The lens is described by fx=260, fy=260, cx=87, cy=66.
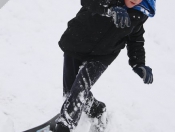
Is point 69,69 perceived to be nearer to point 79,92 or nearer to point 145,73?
point 79,92

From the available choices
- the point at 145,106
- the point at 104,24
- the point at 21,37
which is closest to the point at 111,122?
the point at 145,106

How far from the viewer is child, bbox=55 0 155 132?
6.92 feet

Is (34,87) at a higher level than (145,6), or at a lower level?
lower

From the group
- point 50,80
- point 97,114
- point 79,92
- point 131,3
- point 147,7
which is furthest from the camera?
point 50,80

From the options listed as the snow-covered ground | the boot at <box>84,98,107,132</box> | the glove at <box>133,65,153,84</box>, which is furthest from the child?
the snow-covered ground

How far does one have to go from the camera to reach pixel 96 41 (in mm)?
2270

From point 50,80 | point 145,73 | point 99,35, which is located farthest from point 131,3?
point 50,80

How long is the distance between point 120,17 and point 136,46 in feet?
1.97

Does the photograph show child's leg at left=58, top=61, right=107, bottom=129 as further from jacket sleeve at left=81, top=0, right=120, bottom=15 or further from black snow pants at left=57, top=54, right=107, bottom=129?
jacket sleeve at left=81, top=0, right=120, bottom=15

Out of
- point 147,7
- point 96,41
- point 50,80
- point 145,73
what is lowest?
point 50,80

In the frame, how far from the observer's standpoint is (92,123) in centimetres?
307

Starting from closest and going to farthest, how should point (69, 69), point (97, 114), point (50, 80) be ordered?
point (69, 69), point (97, 114), point (50, 80)

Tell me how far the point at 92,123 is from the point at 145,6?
1.54 m

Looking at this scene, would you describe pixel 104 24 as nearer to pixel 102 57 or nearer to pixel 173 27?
pixel 102 57
